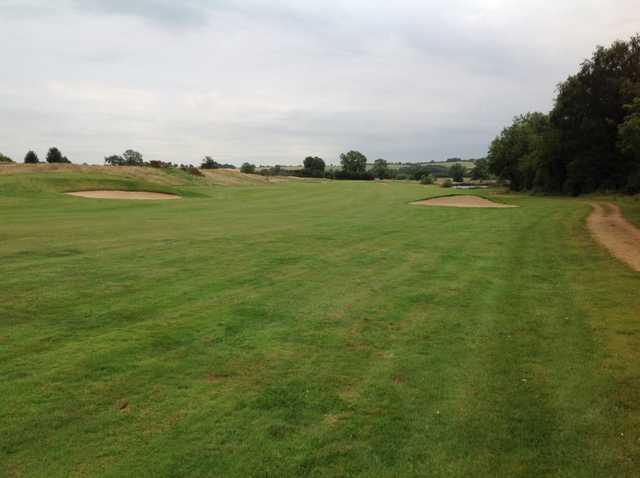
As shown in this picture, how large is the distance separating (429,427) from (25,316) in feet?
18.9

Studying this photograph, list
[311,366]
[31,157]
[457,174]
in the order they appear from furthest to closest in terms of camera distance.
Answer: [457,174], [31,157], [311,366]

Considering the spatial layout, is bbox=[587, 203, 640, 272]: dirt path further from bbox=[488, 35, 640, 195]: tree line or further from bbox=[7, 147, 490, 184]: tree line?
bbox=[7, 147, 490, 184]: tree line

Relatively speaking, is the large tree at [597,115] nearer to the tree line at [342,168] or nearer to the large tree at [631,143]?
the large tree at [631,143]

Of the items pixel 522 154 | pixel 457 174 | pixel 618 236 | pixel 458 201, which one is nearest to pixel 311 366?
pixel 618 236

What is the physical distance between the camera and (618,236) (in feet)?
55.1

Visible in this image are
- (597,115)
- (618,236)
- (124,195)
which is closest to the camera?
(618,236)

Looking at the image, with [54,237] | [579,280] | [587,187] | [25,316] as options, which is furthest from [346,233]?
[587,187]

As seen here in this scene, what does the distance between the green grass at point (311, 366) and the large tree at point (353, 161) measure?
147 m

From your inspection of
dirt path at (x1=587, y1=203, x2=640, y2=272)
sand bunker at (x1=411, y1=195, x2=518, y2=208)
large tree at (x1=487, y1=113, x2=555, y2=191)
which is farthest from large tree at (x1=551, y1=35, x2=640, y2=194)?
dirt path at (x1=587, y1=203, x2=640, y2=272)

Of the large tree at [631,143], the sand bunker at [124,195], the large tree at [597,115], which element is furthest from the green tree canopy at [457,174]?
the sand bunker at [124,195]

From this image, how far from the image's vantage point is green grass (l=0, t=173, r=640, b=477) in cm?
370

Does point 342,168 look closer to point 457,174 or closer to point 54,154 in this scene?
point 457,174

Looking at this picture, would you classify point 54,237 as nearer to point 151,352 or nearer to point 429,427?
point 151,352

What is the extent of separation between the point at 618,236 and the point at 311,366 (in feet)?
53.0
